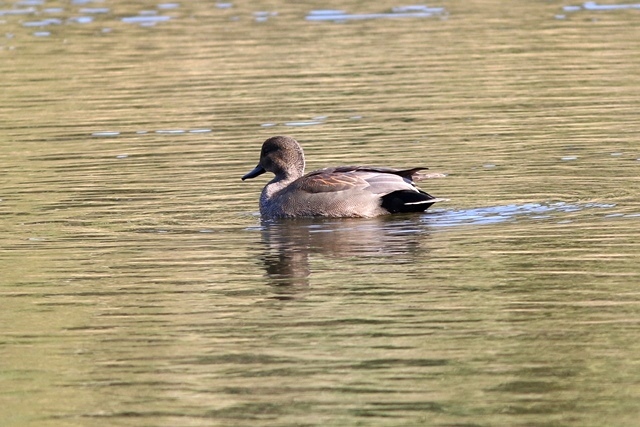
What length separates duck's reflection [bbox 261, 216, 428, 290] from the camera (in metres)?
11.4

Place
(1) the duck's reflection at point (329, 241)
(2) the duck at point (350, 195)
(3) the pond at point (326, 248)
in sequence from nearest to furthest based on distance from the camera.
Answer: (3) the pond at point (326, 248)
(1) the duck's reflection at point (329, 241)
(2) the duck at point (350, 195)

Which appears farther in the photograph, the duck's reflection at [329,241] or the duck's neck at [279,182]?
the duck's neck at [279,182]

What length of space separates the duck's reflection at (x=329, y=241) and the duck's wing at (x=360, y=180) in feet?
0.95

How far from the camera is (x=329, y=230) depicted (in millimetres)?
13016

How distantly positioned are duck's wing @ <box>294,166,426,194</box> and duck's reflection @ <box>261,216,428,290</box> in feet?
0.95

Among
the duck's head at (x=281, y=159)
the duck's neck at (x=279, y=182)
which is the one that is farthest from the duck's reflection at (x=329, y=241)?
the duck's head at (x=281, y=159)

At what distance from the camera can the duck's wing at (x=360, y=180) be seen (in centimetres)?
1329

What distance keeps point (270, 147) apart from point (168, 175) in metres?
1.88

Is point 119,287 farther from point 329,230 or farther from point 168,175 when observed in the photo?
point 168,175

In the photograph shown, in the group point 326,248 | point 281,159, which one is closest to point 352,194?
point 326,248

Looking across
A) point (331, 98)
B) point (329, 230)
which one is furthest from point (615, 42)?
point (329, 230)

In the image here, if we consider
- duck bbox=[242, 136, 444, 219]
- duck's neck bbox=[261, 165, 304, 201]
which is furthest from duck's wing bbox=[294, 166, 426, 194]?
duck's neck bbox=[261, 165, 304, 201]

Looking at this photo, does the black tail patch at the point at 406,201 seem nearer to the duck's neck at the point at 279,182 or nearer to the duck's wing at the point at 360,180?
the duck's wing at the point at 360,180

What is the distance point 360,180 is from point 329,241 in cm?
116
